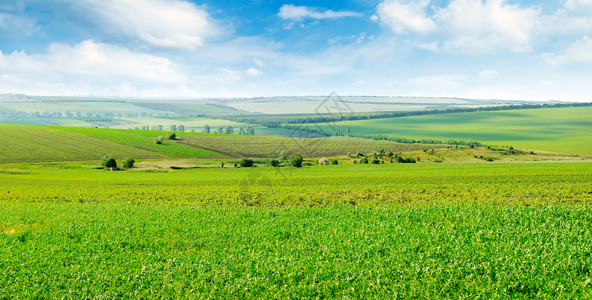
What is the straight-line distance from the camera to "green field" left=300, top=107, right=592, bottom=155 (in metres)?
129

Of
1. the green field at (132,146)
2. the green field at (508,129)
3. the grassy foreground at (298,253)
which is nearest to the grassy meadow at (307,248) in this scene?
the grassy foreground at (298,253)

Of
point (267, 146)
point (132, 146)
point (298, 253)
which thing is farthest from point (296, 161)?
point (132, 146)

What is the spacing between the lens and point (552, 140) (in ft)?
445

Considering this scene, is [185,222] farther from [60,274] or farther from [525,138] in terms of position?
[525,138]

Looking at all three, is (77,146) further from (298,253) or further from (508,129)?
(508,129)

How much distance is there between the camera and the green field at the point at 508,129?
129 m

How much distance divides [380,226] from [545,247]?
21.6ft

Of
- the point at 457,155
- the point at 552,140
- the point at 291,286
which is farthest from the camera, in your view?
the point at 552,140

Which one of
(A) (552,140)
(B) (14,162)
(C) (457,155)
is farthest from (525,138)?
(B) (14,162)

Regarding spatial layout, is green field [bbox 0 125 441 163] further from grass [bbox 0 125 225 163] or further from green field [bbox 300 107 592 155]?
green field [bbox 300 107 592 155]

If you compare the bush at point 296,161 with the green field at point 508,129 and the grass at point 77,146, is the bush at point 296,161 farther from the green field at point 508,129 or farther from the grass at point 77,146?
the green field at point 508,129

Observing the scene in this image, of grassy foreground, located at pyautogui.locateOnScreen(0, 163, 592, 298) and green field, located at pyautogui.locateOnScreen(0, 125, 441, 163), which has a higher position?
grassy foreground, located at pyautogui.locateOnScreen(0, 163, 592, 298)

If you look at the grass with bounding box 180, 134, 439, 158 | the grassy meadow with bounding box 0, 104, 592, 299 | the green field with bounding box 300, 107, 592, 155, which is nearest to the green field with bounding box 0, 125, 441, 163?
the grass with bounding box 180, 134, 439, 158

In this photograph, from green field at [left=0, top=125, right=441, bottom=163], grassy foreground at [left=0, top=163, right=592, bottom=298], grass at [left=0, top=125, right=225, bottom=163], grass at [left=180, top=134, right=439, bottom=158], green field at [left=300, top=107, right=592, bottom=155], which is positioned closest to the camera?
grassy foreground at [left=0, top=163, right=592, bottom=298]
